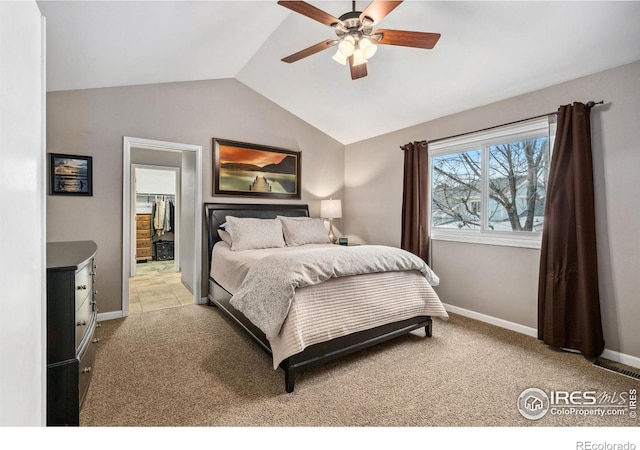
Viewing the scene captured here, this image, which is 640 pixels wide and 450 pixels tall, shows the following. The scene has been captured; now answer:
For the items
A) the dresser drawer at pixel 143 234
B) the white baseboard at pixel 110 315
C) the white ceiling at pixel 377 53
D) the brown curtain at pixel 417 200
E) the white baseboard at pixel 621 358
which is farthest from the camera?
the dresser drawer at pixel 143 234

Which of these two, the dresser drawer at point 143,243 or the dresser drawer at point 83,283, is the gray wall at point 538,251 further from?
the dresser drawer at point 143,243

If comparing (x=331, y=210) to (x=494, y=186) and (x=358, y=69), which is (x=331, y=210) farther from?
(x=358, y=69)

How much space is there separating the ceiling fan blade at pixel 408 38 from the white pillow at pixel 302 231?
239cm

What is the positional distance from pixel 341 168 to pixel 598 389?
4010 mm

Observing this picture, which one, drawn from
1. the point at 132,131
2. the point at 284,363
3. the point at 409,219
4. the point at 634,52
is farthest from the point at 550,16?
the point at 132,131

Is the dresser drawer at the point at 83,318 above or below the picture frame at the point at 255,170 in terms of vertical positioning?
below


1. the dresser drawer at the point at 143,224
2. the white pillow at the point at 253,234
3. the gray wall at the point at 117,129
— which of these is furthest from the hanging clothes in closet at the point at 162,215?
the white pillow at the point at 253,234

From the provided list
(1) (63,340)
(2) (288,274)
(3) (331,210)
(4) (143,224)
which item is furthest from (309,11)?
(4) (143,224)

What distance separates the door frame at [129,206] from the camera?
10.8 feet

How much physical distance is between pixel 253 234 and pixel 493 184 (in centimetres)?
279

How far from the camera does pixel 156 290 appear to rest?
173 inches

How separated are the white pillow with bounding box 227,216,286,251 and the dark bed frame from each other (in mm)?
322

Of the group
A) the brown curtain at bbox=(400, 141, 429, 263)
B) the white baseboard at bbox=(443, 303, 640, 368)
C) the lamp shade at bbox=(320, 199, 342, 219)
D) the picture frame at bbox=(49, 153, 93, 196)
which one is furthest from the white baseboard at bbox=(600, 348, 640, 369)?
the picture frame at bbox=(49, 153, 93, 196)

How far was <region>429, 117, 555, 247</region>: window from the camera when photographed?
2.88 metres
